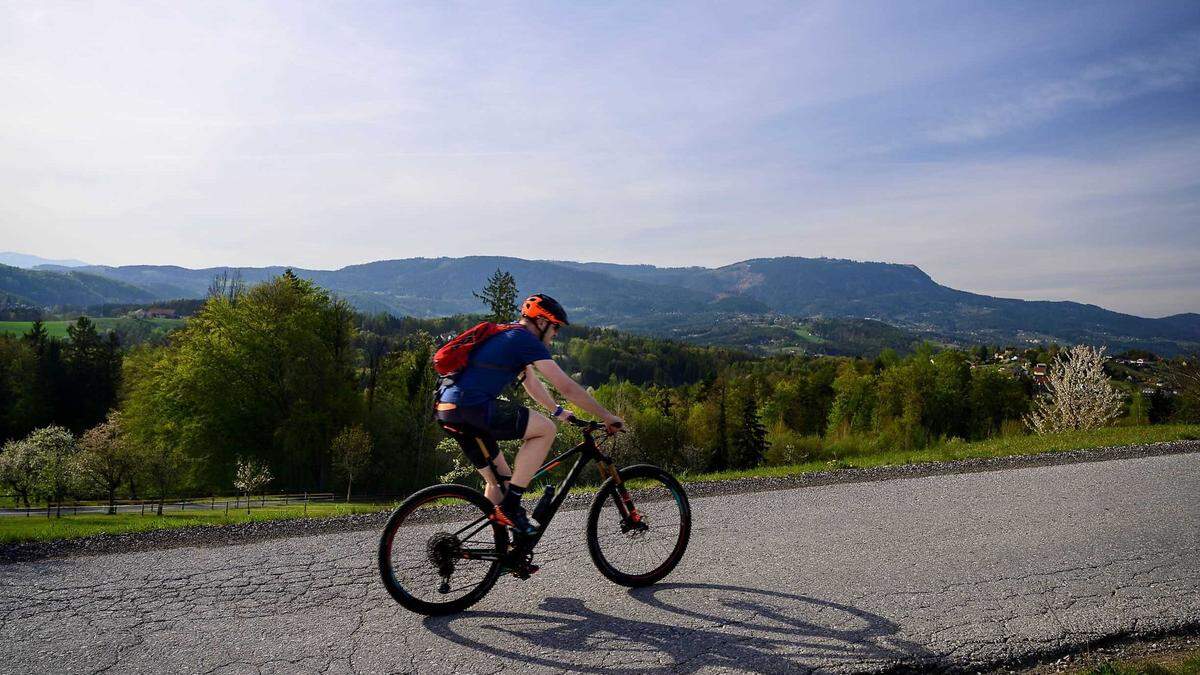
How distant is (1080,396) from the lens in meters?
19.4

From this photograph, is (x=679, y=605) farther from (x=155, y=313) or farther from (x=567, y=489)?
(x=155, y=313)

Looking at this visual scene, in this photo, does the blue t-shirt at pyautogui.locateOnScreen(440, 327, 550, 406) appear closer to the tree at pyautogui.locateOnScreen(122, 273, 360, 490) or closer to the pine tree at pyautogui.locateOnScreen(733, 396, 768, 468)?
the tree at pyautogui.locateOnScreen(122, 273, 360, 490)

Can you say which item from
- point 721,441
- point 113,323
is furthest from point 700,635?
point 113,323

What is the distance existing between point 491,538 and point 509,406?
3.40ft

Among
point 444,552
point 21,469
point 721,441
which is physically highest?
point 444,552

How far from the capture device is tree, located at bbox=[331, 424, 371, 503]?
34625mm

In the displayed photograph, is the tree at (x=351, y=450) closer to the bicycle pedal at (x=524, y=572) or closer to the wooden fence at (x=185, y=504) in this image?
the wooden fence at (x=185, y=504)

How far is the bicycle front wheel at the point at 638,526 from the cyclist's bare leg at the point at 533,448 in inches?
27.0

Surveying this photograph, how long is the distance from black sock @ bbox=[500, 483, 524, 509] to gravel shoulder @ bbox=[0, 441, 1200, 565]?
9.98 ft

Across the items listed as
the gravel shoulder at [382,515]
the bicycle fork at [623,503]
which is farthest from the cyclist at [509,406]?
the gravel shoulder at [382,515]

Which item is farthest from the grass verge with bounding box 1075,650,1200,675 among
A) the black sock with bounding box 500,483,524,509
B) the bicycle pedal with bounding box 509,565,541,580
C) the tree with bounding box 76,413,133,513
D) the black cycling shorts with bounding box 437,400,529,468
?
the tree with bounding box 76,413,133,513

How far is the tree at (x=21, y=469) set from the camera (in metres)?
35.9

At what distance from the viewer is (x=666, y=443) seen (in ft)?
161

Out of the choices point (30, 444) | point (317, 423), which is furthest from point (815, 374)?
point (30, 444)
